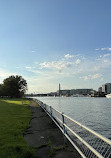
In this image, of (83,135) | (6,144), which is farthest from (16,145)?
(83,135)

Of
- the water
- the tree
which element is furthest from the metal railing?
the tree

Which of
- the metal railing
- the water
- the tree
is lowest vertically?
the water

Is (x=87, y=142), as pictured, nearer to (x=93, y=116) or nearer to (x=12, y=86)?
(x=93, y=116)

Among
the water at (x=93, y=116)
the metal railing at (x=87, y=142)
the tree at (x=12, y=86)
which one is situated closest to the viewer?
the metal railing at (x=87, y=142)

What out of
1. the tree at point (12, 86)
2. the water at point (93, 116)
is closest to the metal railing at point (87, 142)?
the water at point (93, 116)

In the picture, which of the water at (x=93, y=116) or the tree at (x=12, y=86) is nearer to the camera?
the water at (x=93, y=116)

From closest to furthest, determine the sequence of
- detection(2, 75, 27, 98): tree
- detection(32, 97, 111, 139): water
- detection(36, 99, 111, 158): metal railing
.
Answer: detection(36, 99, 111, 158): metal railing
detection(32, 97, 111, 139): water
detection(2, 75, 27, 98): tree

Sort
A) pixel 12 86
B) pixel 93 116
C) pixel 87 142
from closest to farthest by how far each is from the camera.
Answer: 1. pixel 87 142
2. pixel 93 116
3. pixel 12 86

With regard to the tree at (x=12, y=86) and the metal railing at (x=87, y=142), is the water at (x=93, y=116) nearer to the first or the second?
the metal railing at (x=87, y=142)

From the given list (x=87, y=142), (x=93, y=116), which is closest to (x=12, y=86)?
(x=93, y=116)

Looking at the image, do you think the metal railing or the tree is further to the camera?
the tree

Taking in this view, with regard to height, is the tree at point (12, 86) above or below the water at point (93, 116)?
above

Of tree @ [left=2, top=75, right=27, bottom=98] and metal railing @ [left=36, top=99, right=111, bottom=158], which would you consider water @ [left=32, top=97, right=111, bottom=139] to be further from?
tree @ [left=2, top=75, right=27, bottom=98]

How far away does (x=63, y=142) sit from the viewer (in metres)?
9.10
